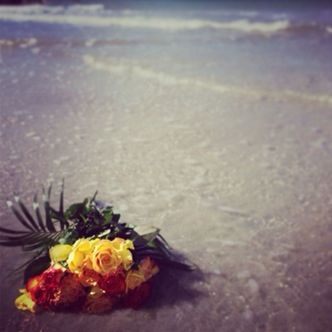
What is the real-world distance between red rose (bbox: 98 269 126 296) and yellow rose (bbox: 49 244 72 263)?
0.25m

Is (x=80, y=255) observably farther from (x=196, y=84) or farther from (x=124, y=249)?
(x=196, y=84)

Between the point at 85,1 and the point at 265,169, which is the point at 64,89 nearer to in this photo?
the point at 265,169

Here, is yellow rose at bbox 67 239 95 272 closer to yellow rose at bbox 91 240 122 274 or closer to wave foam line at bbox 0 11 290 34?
yellow rose at bbox 91 240 122 274

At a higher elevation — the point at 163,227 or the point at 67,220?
the point at 67,220

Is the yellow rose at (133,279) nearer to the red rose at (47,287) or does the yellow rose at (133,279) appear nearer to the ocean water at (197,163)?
the ocean water at (197,163)

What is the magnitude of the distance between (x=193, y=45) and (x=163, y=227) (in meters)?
8.10

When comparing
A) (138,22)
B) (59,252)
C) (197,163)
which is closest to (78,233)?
(59,252)

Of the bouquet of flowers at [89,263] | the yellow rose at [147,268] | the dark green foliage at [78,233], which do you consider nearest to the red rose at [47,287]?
the bouquet of flowers at [89,263]

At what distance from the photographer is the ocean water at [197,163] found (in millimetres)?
2469

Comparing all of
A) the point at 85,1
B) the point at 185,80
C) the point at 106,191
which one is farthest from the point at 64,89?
the point at 85,1

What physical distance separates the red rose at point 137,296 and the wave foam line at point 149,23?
12042 millimetres

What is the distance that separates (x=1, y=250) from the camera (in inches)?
110

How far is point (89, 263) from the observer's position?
7.19 feet

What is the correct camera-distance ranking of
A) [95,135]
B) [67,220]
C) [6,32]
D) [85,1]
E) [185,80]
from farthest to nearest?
[85,1] → [6,32] → [185,80] → [95,135] → [67,220]
